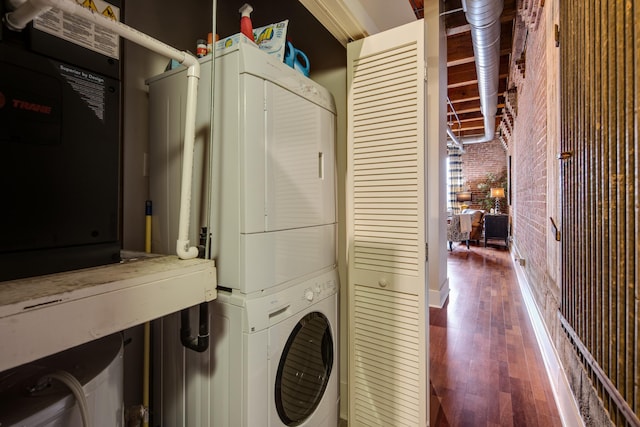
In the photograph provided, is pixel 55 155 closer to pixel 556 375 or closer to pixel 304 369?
pixel 304 369

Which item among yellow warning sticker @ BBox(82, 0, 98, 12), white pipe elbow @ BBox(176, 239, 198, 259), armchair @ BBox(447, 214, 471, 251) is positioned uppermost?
yellow warning sticker @ BBox(82, 0, 98, 12)

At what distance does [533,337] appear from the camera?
2660 mm

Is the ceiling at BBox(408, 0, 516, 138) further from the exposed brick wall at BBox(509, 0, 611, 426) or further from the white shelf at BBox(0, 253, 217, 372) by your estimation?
the white shelf at BBox(0, 253, 217, 372)

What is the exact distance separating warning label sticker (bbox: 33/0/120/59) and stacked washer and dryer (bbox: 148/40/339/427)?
29cm

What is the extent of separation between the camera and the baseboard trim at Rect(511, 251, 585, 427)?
1555 mm

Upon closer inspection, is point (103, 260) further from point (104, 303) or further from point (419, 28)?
point (419, 28)

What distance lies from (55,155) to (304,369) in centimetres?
116

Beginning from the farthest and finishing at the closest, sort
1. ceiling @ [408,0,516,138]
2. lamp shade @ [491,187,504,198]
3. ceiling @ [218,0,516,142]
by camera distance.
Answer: lamp shade @ [491,187,504,198] < ceiling @ [408,0,516,138] < ceiling @ [218,0,516,142]

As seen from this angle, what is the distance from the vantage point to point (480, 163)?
8922 millimetres

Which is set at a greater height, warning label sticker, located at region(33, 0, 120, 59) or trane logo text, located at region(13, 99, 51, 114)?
warning label sticker, located at region(33, 0, 120, 59)

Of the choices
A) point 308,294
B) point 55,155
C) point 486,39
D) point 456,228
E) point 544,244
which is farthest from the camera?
point 456,228

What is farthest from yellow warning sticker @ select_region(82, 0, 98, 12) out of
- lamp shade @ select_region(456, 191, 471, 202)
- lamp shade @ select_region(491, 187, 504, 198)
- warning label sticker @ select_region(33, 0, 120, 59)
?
lamp shade @ select_region(456, 191, 471, 202)

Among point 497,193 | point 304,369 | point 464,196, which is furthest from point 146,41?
point 464,196

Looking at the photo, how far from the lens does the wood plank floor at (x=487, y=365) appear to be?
5.71 ft
